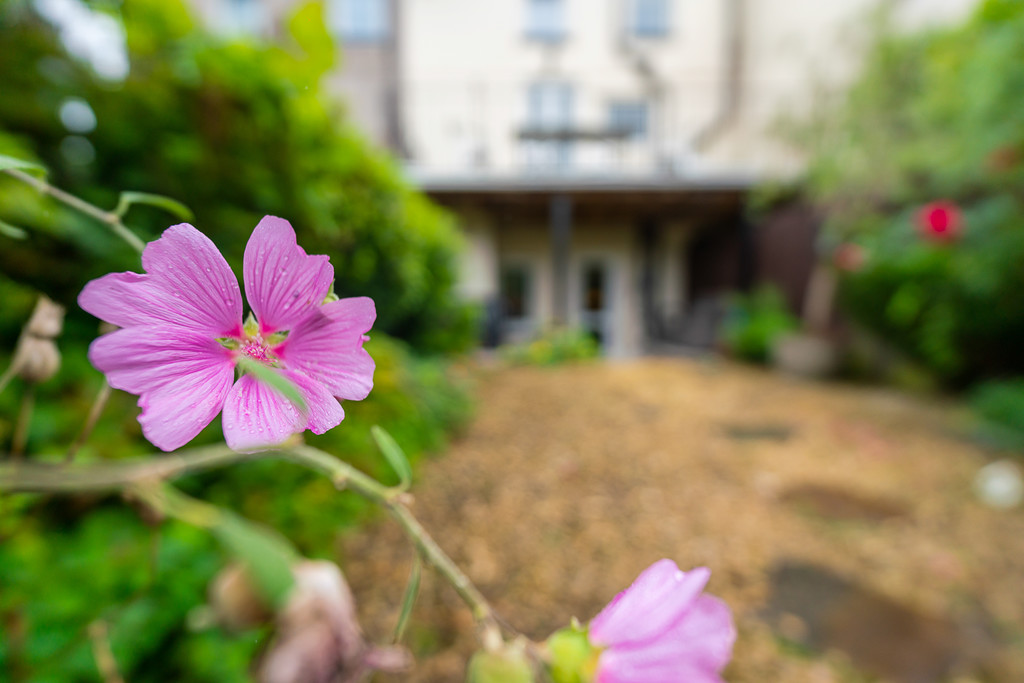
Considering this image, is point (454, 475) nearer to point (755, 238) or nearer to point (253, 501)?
point (253, 501)

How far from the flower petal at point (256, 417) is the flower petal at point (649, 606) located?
0.41ft

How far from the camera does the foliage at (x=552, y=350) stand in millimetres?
5297

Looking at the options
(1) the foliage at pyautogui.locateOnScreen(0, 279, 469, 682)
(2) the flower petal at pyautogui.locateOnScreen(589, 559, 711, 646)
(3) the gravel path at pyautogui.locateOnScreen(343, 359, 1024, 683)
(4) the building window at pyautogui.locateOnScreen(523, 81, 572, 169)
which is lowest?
(3) the gravel path at pyautogui.locateOnScreen(343, 359, 1024, 683)

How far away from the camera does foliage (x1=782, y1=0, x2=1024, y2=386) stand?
261cm

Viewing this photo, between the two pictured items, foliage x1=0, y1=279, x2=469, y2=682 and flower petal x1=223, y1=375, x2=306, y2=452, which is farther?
foliage x1=0, y1=279, x2=469, y2=682

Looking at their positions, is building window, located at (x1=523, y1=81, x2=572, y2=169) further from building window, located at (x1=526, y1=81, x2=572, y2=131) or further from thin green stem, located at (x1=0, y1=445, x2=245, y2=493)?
thin green stem, located at (x1=0, y1=445, x2=245, y2=493)

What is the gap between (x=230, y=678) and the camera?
740 millimetres

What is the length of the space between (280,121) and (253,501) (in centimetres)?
80

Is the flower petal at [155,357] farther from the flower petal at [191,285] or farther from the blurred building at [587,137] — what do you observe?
the blurred building at [587,137]

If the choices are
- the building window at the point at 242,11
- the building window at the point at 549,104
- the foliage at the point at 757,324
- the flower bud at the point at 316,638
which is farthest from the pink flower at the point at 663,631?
the building window at the point at 242,11

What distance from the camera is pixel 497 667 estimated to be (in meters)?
0.18

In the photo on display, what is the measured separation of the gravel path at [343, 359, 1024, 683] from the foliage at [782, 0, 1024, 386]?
3.97ft

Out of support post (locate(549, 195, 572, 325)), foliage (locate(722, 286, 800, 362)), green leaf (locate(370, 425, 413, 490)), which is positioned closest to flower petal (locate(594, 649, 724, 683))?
green leaf (locate(370, 425, 413, 490))

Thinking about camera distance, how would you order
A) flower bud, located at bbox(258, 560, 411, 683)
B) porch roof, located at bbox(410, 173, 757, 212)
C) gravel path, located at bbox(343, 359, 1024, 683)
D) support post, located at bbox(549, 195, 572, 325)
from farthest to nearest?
1. support post, located at bbox(549, 195, 572, 325)
2. porch roof, located at bbox(410, 173, 757, 212)
3. gravel path, located at bbox(343, 359, 1024, 683)
4. flower bud, located at bbox(258, 560, 411, 683)
